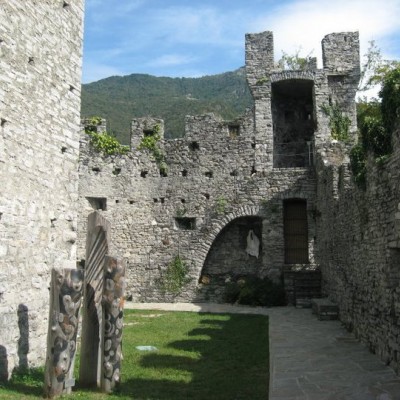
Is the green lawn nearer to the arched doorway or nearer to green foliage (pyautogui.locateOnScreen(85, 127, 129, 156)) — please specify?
the arched doorway

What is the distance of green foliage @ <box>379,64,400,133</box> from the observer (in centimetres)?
756

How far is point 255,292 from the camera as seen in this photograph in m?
16.6

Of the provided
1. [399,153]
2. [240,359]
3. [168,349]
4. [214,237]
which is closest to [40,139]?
[168,349]

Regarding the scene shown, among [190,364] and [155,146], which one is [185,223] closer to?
[155,146]

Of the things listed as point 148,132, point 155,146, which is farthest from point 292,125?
point 148,132

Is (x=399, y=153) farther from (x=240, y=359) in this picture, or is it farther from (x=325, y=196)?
(x=325, y=196)

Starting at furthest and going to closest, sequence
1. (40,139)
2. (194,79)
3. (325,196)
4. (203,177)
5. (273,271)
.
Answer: (194,79)
(203,177)
(273,271)
(325,196)
(40,139)

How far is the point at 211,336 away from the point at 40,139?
17.9 feet

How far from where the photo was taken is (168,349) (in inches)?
370

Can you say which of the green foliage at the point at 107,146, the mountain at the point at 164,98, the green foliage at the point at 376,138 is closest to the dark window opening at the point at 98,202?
the green foliage at the point at 107,146

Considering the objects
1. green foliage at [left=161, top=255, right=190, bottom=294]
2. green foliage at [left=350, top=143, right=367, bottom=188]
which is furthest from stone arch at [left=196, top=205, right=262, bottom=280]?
green foliage at [left=350, top=143, right=367, bottom=188]

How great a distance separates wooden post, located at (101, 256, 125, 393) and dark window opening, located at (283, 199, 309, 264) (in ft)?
38.5

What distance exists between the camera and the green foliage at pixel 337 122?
716 inches

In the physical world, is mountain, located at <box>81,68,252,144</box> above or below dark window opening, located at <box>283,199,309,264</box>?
above
